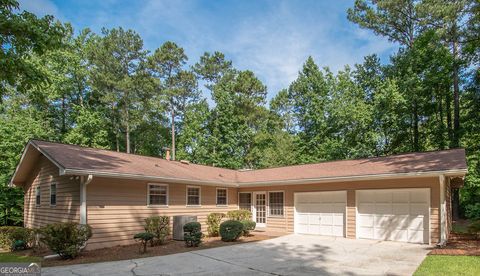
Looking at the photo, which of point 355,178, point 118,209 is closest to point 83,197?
point 118,209

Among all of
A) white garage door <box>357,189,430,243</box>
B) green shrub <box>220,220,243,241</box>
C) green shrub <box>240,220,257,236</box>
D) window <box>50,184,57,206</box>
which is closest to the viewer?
white garage door <box>357,189,430,243</box>

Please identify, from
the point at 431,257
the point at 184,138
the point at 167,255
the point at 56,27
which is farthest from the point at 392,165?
the point at 184,138

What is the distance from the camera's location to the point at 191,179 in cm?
1471

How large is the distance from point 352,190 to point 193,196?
7.27 meters

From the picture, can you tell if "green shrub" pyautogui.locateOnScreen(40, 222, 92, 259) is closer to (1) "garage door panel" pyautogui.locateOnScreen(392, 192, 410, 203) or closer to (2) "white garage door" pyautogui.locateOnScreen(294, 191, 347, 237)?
(2) "white garage door" pyautogui.locateOnScreen(294, 191, 347, 237)

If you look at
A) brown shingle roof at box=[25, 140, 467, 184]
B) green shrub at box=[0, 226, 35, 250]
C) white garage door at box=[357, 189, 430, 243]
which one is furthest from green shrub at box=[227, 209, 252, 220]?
green shrub at box=[0, 226, 35, 250]

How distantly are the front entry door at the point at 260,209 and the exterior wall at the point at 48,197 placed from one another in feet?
29.6

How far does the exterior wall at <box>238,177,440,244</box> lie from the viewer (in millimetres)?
11445

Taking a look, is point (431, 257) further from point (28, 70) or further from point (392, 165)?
point (28, 70)

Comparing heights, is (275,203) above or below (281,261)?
above

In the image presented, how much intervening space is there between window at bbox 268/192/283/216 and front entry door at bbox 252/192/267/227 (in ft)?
1.11

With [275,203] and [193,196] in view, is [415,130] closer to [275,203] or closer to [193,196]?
[275,203]

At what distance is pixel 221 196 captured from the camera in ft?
56.7

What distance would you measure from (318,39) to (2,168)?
72.0ft
